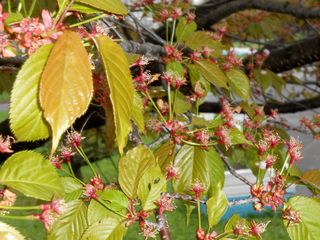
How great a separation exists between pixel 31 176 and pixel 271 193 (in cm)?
50

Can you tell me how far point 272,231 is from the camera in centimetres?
459

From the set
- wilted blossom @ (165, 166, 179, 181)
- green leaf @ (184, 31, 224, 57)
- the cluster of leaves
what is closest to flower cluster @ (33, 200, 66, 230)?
the cluster of leaves

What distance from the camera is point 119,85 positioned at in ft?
1.98

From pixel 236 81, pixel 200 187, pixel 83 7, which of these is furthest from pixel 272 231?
pixel 83 7

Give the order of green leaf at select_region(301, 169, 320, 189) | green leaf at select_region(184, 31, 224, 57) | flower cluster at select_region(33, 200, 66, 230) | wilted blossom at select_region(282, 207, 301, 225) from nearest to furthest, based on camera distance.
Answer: flower cluster at select_region(33, 200, 66, 230) < wilted blossom at select_region(282, 207, 301, 225) < green leaf at select_region(301, 169, 320, 189) < green leaf at select_region(184, 31, 224, 57)

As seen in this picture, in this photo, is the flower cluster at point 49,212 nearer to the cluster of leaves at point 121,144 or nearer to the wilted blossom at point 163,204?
the cluster of leaves at point 121,144

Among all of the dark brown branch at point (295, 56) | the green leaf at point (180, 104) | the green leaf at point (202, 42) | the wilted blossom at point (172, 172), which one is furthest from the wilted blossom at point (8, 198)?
the dark brown branch at point (295, 56)

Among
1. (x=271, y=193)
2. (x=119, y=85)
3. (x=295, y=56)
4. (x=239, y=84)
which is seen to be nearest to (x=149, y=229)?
(x=271, y=193)

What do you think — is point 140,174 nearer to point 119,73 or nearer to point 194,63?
point 119,73

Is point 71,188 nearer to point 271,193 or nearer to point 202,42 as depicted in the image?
point 271,193

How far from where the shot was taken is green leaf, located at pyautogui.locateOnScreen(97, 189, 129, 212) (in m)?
0.92

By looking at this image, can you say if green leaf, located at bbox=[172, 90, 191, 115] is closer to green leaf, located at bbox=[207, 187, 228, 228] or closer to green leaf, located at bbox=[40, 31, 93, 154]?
green leaf, located at bbox=[207, 187, 228, 228]

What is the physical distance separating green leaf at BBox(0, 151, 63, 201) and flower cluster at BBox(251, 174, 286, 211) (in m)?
0.43

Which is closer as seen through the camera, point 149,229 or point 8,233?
point 8,233
